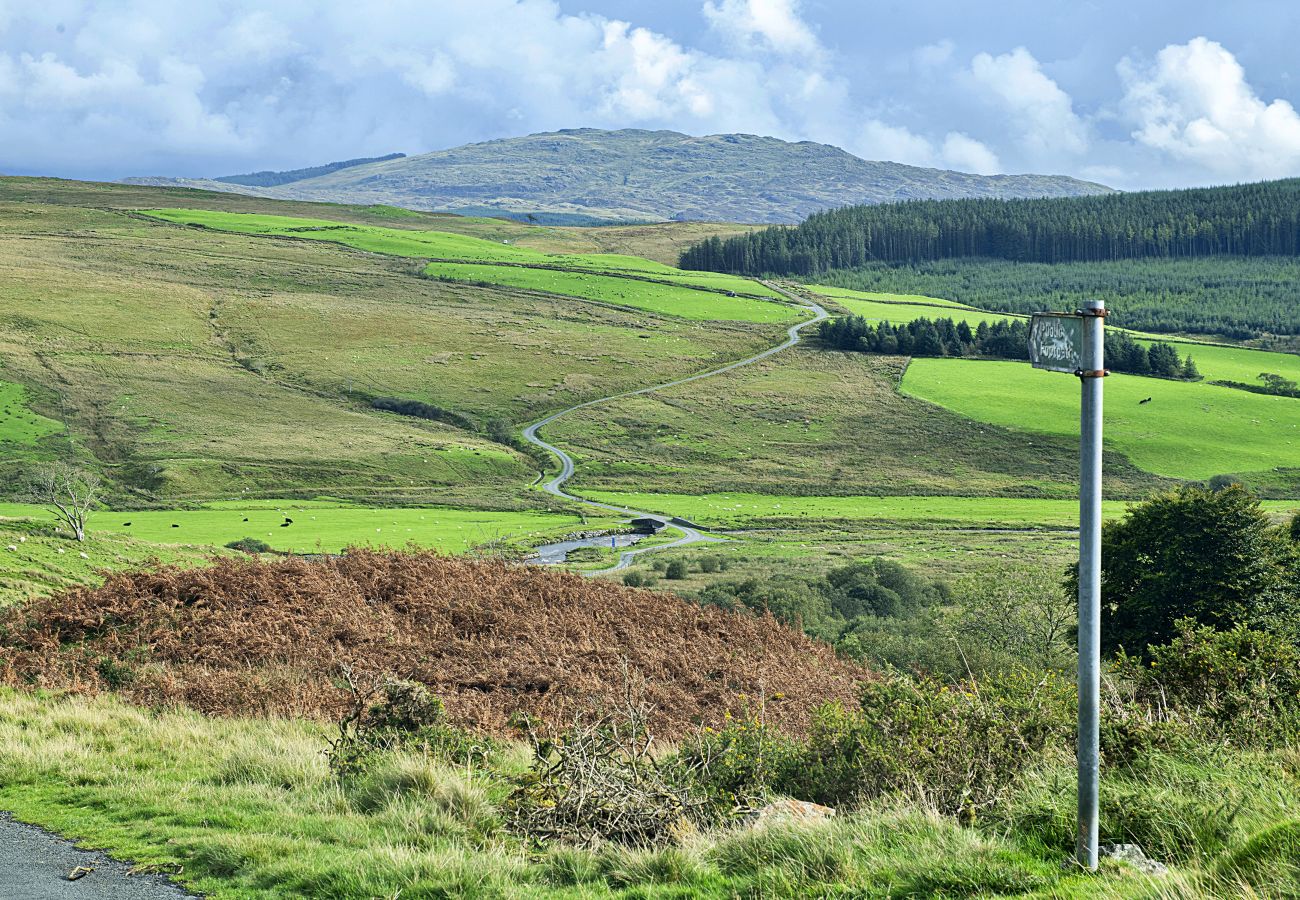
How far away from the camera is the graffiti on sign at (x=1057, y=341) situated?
6.93 meters

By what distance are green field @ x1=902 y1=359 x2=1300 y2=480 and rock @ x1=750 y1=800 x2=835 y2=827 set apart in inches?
4060

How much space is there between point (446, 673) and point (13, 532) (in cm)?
1511

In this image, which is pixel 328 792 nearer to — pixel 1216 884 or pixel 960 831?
pixel 960 831

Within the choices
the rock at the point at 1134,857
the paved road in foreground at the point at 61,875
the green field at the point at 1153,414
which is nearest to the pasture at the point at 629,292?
the green field at the point at 1153,414

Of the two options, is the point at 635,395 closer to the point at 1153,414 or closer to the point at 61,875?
the point at 1153,414

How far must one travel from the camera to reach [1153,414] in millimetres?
116438

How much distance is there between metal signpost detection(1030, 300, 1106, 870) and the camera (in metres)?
6.84

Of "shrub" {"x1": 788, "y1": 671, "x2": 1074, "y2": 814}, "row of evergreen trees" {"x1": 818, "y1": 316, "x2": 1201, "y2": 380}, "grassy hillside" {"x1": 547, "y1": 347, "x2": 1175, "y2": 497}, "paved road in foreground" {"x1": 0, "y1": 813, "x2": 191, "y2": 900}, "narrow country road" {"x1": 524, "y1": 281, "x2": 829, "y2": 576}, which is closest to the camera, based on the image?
"paved road in foreground" {"x1": 0, "y1": 813, "x2": 191, "y2": 900}

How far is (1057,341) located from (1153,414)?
12057cm

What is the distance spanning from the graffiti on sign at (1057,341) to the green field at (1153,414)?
105 metres

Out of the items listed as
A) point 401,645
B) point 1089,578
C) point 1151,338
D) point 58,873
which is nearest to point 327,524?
point 401,645

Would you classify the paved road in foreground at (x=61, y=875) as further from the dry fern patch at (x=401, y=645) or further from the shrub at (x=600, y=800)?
the dry fern patch at (x=401, y=645)

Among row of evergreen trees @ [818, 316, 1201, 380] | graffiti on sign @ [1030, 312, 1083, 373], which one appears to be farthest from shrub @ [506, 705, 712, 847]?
row of evergreen trees @ [818, 316, 1201, 380]

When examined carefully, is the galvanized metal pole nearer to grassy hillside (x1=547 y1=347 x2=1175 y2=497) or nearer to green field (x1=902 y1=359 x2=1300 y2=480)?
grassy hillside (x1=547 y1=347 x2=1175 y2=497)
